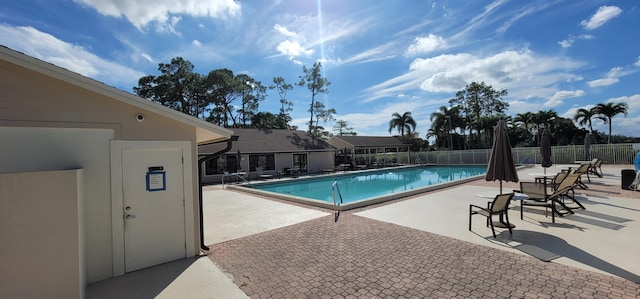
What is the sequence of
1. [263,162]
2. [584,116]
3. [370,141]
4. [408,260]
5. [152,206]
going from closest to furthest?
[408,260]
[152,206]
[263,162]
[584,116]
[370,141]

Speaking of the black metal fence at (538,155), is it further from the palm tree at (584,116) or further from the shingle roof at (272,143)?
the palm tree at (584,116)

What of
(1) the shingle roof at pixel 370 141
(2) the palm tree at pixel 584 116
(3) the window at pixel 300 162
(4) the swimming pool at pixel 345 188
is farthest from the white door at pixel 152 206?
(2) the palm tree at pixel 584 116

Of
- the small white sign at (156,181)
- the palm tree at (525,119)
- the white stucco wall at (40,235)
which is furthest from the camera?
the palm tree at (525,119)

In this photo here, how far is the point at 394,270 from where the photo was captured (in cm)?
404

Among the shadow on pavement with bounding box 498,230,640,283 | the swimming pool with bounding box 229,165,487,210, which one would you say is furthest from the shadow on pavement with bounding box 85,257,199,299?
the shadow on pavement with bounding box 498,230,640,283

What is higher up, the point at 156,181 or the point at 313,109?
the point at 313,109

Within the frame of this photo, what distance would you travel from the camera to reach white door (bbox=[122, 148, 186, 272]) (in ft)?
14.2

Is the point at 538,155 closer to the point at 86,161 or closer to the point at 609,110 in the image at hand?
the point at 609,110

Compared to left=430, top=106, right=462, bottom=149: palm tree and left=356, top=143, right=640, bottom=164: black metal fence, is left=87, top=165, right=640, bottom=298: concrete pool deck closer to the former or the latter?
left=356, top=143, right=640, bottom=164: black metal fence

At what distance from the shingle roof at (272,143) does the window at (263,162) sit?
712 mm

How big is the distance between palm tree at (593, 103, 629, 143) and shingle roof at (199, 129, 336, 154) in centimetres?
2918

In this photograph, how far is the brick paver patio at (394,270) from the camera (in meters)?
3.37

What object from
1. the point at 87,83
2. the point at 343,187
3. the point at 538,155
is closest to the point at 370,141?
the point at 538,155

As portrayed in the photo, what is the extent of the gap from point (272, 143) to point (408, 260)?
20.0m
